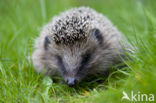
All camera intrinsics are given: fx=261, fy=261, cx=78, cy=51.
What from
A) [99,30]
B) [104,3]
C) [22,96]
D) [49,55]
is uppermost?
[104,3]

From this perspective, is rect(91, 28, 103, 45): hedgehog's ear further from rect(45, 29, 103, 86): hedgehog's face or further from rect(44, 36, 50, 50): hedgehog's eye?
rect(44, 36, 50, 50): hedgehog's eye

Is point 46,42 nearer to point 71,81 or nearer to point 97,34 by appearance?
point 97,34

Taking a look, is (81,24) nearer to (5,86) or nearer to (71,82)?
(71,82)

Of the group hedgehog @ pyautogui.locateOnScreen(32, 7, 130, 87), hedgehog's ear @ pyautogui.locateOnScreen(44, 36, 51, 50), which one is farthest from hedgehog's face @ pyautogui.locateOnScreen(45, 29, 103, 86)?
hedgehog's ear @ pyautogui.locateOnScreen(44, 36, 51, 50)


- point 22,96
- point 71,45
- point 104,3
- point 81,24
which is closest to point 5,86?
point 22,96

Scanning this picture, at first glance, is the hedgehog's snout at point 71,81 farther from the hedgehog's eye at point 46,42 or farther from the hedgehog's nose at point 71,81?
the hedgehog's eye at point 46,42
